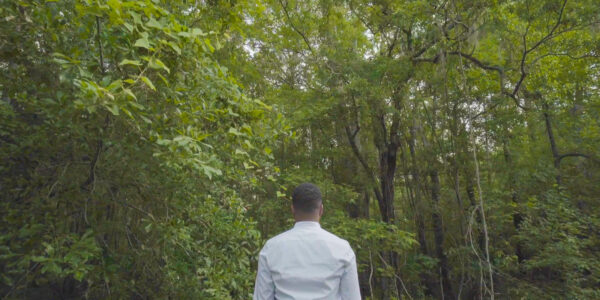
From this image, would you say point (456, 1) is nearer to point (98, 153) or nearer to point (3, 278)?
point (98, 153)

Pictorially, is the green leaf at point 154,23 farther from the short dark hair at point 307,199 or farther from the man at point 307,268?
the man at point 307,268

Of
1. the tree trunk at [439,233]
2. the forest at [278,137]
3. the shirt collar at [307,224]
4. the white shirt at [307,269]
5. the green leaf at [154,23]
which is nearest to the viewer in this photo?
the white shirt at [307,269]

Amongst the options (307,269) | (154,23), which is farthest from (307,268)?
(154,23)

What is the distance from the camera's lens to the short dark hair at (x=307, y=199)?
1745mm

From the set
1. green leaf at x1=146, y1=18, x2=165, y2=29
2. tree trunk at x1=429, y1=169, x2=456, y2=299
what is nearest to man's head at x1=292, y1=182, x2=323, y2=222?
green leaf at x1=146, y1=18, x2=165, y2=29

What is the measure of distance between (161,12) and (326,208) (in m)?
5.74

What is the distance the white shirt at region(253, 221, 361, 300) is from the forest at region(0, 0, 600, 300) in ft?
2.31

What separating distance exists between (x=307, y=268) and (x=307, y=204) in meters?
0.29

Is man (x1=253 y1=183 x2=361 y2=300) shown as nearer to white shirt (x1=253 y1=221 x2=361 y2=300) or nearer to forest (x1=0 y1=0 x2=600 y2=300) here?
white shirt (x1=253 y1=221 x2=361 y2=300)

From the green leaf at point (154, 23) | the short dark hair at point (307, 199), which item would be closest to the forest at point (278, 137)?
the green leaf at point (154, 23)

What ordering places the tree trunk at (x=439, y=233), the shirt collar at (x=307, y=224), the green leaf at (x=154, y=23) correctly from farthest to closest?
1. the tree trunk at (x=439, y=233)
2. the green leaf at (x=154, y=23)
3. the shirt collar at (x=307, y=224)

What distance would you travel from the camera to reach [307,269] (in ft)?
5.23

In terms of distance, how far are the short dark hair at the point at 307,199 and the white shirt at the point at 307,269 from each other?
0.35ft

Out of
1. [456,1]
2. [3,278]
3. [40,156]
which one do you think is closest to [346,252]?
[3,278]
